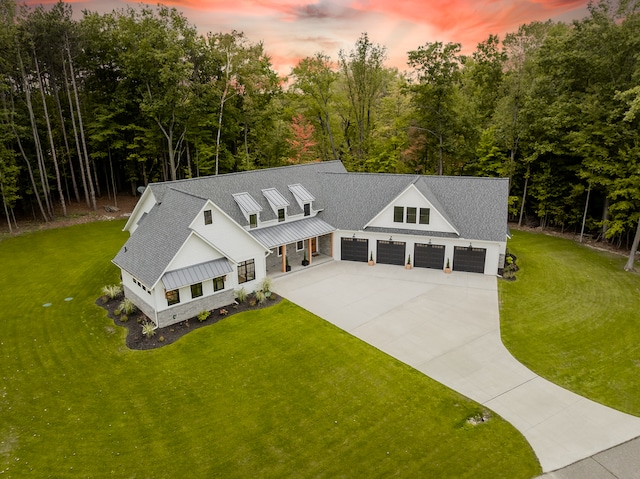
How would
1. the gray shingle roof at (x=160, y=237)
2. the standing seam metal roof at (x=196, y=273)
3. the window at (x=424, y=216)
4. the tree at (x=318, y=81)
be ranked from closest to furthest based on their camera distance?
Answer: the standing seam metal roof at (x=196, y=273) < the gray shingle roof at (x=160, y=237) < the window at (x=424, y=216) < the tree at (x=318, y=81)

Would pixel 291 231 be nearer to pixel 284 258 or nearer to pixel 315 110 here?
pixel 284 258

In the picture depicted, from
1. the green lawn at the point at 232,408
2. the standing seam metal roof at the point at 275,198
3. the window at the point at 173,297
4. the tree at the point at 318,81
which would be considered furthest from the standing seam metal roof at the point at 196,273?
the tree at the point at 318,81

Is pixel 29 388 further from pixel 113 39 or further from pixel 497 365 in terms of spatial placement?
pixel 113 39

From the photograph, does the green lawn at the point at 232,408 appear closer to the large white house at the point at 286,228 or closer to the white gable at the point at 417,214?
the large white house at the point at 286,228

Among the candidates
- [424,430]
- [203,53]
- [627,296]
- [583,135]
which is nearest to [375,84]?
[203,53]

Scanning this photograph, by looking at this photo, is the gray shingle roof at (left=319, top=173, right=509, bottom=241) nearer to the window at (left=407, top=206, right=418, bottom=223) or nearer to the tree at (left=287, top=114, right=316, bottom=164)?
the window at (left=407, top=206, right=418, bottom=223)

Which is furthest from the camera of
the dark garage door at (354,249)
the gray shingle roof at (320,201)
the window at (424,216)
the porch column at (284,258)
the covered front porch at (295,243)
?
the dark garage door at (354,249)
